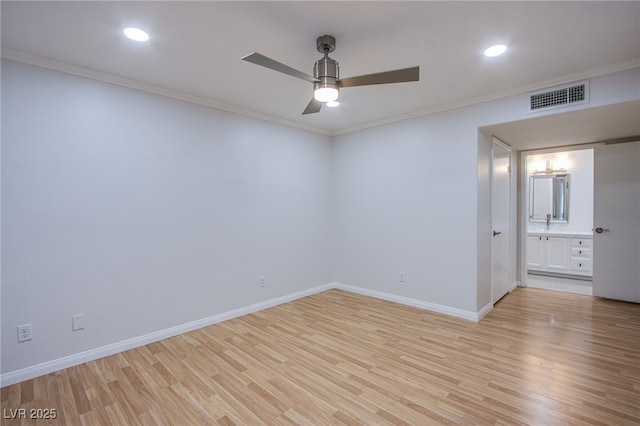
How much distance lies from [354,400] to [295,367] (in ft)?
2.03

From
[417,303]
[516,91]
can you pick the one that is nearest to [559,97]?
[516,91]

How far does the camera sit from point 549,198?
19.7 ft

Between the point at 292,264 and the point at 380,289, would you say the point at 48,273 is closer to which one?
the point at 292,264

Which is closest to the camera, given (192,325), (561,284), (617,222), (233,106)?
(192,325)

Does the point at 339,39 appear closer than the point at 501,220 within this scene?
Yes

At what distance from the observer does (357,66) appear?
8.36 ft

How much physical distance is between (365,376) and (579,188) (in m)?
5.96

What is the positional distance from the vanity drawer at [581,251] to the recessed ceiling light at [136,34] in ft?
22.5

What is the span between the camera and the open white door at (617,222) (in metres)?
3.96

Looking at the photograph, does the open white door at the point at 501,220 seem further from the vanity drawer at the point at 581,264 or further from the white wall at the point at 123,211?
the white wall at the point at 123,211

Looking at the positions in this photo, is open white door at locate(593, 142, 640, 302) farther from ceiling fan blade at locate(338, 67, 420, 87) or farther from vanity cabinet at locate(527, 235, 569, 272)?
ceiling fan blade at locate(338, 67, 420, 87)

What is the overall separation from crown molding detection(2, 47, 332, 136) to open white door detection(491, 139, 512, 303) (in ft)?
9.79

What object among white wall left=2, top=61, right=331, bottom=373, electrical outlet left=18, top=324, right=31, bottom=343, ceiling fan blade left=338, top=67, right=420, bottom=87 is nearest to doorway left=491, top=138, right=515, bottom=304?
ceiling fan blade left=338, top=67, right=420, bottom=87

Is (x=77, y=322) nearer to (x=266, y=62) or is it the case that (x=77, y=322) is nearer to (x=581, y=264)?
(x=266, y=62)
